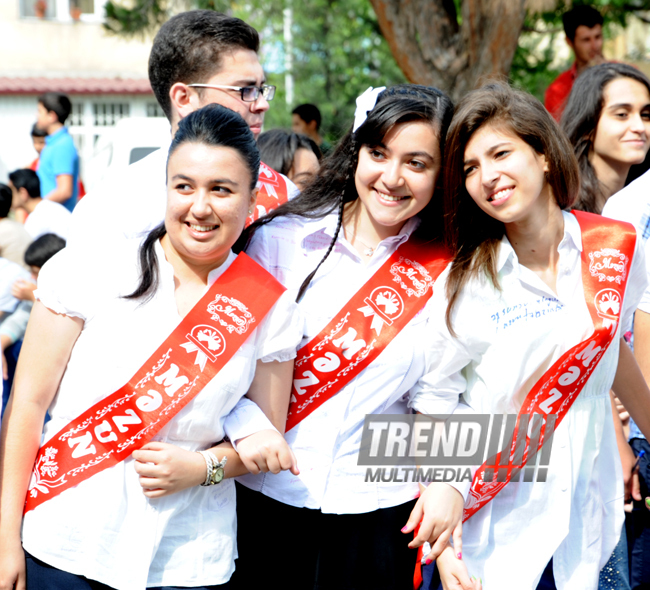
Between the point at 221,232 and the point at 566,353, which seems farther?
the point at 566,353

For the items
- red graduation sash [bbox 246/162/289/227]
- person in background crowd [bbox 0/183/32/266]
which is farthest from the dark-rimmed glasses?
person in background crowd [bbox 0/183/32/266]

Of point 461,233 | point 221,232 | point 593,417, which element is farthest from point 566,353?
point 221,232

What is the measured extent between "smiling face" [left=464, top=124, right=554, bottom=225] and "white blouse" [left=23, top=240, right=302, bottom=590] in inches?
30.8

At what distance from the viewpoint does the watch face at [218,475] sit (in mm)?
1892

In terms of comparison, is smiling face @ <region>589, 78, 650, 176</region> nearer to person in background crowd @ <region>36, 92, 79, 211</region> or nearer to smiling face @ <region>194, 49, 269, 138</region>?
smiling face @ <region>194, 49, 269, 138</region>

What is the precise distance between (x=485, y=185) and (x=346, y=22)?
739 inches

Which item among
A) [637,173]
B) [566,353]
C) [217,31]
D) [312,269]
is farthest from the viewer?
[637,173]

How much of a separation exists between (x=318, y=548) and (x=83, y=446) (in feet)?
2.38

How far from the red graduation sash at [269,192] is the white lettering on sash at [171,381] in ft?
2.96

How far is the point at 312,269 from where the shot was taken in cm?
225

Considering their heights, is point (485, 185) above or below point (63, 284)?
above

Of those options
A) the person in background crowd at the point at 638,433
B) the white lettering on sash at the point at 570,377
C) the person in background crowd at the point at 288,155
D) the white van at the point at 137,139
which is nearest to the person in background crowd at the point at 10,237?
the white van at the point at 137,139

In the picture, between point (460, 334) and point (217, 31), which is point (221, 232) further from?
point (217, 31)

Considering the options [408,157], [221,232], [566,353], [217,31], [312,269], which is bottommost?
[566,353]
